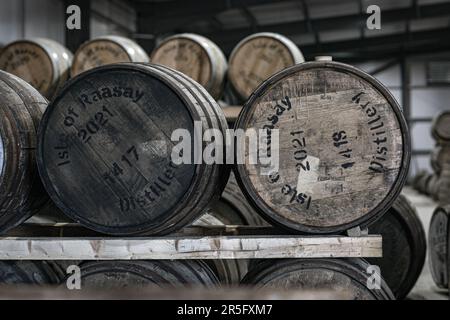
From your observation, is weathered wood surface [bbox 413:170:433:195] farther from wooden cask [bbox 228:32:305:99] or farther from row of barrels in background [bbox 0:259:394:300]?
row of barrels in background [bbox 0:259:394:300]

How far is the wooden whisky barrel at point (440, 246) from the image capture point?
4.78 meters

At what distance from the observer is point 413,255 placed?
14.2 ft

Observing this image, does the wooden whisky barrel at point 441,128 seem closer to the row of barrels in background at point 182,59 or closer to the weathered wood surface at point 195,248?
the row of barrels in background at point 182,59

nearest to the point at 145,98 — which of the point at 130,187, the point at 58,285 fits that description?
the point at 130,187

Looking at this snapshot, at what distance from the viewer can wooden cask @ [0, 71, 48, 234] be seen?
2.78 metres

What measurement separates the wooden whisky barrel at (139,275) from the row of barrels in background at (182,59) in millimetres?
2891

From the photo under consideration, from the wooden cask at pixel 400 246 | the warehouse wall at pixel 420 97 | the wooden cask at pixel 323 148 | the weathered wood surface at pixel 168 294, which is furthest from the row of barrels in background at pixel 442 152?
the warehouse wall at pixel 420 97

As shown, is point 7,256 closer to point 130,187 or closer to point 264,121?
point 130,187

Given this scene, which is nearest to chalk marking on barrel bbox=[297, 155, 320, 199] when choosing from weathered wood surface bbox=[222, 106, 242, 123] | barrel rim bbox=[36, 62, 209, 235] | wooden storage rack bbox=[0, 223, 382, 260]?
wooden storage rack bbox=[0, 223, 382, 260]

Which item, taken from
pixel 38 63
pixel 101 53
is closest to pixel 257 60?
pixel 101 53

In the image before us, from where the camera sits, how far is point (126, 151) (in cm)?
274

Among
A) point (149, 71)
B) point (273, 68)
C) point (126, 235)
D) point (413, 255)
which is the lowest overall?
point (413, 255)

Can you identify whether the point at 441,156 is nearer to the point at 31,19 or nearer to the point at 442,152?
the point at 442,152
